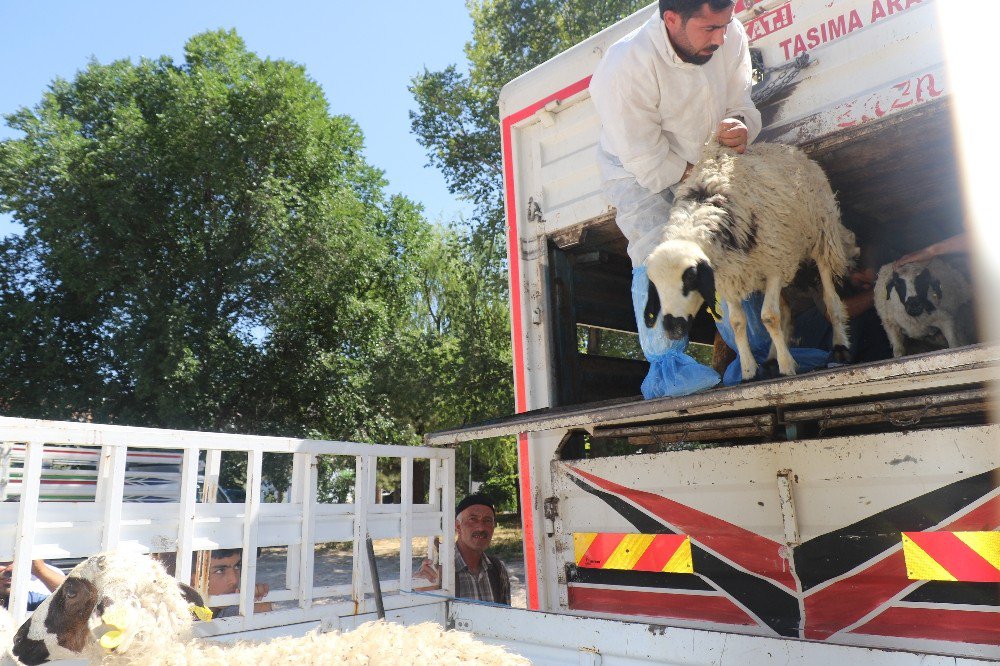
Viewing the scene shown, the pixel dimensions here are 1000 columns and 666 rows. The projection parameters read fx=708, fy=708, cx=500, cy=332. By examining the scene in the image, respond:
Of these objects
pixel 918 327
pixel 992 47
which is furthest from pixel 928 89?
pixel 918 327

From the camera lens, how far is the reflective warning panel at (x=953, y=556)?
2.22 metres

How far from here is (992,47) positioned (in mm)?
2545

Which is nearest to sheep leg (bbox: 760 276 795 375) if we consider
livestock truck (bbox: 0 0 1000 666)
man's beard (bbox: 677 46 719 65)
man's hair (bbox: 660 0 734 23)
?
livestock truck (bbox: 0 0 1000 666)

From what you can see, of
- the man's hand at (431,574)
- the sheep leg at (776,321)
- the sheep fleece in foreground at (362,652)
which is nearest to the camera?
the sheep fleece in foreground at (362,652)

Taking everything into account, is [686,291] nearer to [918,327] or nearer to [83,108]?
[918,327]

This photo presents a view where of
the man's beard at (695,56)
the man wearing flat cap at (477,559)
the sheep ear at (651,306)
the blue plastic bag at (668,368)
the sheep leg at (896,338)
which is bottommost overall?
the man wearing flat cap at (477,559)

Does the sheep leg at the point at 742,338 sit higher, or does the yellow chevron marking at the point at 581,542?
the sheep leg at the point at 742,338

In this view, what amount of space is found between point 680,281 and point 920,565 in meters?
1.25

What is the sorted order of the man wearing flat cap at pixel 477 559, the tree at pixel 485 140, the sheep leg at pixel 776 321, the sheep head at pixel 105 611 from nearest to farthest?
the sheep head at pixel 105 611, the sheep leg at pixel 776 321, the man wearing flat cap at pixel 477 559, the tree at pixel 485 140

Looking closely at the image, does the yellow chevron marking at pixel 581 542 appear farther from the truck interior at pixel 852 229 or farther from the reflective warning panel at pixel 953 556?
the reflective warning panel at pixel 953 556

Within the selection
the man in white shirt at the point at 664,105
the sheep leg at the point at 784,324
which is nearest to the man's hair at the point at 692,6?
the man in white shirt at the point at 664,105

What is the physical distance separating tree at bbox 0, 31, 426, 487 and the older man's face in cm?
960

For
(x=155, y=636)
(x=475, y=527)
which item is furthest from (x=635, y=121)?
(x=475, y=527)

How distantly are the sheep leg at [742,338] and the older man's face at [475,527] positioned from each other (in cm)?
227
